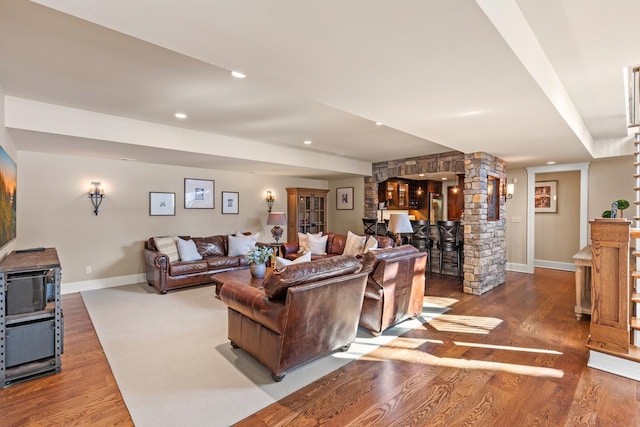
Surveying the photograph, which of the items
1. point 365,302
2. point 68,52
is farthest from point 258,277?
point 68,52

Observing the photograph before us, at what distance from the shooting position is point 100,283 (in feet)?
17.4

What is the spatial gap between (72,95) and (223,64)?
89.6 inches

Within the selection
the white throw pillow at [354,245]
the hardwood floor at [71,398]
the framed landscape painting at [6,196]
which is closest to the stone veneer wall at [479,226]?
the white throw pillow at [354,245]

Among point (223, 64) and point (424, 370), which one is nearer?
point (223, 64)

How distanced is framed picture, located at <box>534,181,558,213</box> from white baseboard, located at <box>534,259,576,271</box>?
46.5 inches

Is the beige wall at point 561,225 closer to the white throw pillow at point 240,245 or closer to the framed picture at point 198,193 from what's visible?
the white throw pillow at point 240,245

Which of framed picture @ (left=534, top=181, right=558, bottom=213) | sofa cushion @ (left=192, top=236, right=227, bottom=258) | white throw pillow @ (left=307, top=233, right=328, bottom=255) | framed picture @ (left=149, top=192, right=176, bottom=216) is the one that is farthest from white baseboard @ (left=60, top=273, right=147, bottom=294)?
framed picture @ (left=534, top=181, right=558, bottom=213)

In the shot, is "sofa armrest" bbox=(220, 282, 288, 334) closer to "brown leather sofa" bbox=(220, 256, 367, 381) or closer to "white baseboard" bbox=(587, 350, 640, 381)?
"brown leather sofa" bbox=(220, 256, 367, 381)

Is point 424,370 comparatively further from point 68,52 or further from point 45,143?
point 45,143

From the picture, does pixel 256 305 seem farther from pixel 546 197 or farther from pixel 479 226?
pixel 546 197

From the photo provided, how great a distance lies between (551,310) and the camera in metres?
4.18

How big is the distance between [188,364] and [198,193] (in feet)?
14.3

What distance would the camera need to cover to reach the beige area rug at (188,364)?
212 cm

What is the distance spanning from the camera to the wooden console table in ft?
12.6
